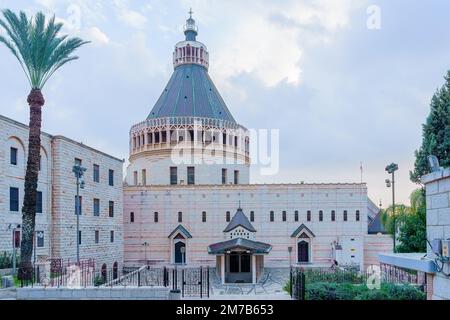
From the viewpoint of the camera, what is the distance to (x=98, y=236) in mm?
30125

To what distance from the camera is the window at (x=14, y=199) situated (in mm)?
22531

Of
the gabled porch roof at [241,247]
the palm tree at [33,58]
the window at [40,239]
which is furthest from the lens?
the gabled porch roof at [241,247]

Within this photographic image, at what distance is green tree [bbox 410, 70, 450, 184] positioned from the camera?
A: 19.0 meters

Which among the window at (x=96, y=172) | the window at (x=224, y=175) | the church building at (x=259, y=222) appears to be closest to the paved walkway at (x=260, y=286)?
the church building at (x=259, y=222)

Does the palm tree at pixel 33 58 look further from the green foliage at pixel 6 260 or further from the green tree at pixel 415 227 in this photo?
the green tree at pixel 415 227

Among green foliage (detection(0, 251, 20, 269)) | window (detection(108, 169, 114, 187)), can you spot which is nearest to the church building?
window (detection(108, 169, 114, 187))

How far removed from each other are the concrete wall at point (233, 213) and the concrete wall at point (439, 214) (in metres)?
27.6

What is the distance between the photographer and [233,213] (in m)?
35.0

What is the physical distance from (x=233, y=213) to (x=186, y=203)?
13.6 feet
